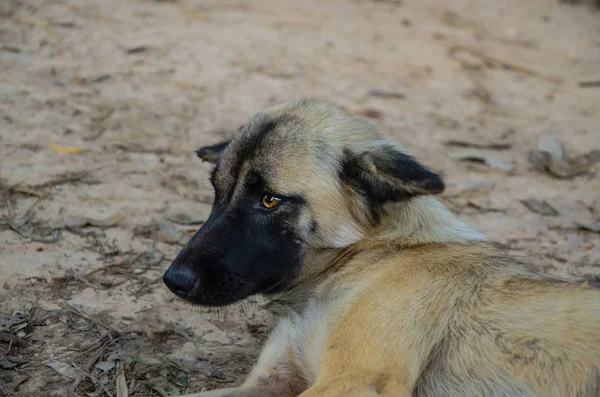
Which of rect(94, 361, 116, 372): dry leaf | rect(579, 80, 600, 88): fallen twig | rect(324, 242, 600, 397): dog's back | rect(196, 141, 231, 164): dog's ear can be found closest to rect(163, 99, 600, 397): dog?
rect(324, 242, 600, 397): dog's back

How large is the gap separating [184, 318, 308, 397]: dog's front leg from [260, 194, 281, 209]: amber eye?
67 cm

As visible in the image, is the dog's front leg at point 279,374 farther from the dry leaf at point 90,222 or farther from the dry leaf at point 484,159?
the dry leaf at point 484,159

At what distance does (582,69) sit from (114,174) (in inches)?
247

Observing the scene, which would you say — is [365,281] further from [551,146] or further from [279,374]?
[551,146]

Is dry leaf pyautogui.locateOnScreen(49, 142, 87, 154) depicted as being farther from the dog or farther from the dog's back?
the dog's back

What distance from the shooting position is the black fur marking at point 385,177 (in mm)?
3932

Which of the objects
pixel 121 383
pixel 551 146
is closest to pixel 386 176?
pixel 121 383

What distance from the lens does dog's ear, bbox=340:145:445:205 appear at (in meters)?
3.93

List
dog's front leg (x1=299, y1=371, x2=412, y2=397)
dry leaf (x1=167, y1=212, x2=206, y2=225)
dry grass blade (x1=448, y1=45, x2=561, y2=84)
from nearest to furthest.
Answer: dog's front leg (x1=299, y1=371, x2=412, y2=397), dry leaf (x1=167, y1=212, x2=206, y2=225), dry grass blade (x1=448, y1=45, x2=561, y2=84)

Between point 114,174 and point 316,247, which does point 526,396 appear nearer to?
point 316,247

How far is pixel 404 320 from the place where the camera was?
3.66 metres

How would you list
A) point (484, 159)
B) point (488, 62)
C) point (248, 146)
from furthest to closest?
1. point (488, 62)
2. point (484, 159)
3. point (248, 146)

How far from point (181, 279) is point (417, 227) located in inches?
51.6

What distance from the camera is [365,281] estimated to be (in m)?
3.99
